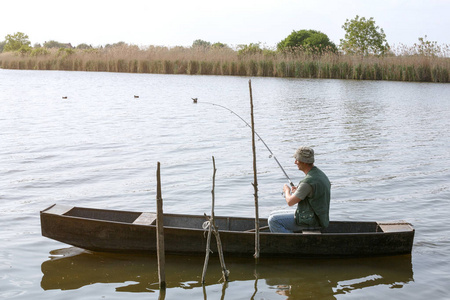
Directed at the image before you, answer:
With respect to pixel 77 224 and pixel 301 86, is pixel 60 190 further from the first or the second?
pixel 301 86

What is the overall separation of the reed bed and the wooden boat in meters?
27.2

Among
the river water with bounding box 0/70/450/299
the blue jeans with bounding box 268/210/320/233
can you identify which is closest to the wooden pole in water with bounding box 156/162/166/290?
the river water with bounding box 0/70/450/299

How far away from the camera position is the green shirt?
6.24 m

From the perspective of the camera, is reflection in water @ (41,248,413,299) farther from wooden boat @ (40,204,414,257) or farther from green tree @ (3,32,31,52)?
green tree @ (3,32,31,52)

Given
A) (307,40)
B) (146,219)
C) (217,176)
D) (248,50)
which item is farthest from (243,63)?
(146,219)

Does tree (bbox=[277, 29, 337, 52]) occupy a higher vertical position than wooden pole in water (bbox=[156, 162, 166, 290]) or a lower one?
higher

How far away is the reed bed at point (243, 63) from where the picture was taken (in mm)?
32219

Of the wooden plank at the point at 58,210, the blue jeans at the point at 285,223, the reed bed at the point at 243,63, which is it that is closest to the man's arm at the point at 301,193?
the blue jeans at the point at 285,223

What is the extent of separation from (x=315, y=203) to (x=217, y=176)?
190 inches

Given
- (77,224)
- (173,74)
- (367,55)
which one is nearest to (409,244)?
(77,224)

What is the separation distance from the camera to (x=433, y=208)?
9.07 meters

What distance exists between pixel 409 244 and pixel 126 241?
130 inches

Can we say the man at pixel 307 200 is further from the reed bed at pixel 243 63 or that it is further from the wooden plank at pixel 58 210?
the reed bed at pixel 243 63

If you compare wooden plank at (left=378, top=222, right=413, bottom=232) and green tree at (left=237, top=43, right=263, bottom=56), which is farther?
green tree at (left=237, top=43, right=263, bottom=56)
